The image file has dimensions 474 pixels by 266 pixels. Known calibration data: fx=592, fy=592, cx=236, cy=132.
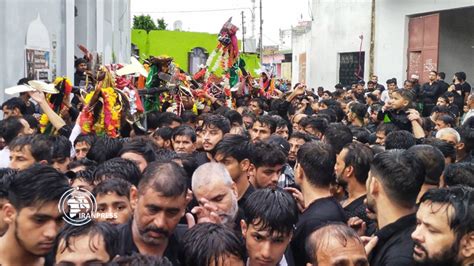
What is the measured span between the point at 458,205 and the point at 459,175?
1.62 meters

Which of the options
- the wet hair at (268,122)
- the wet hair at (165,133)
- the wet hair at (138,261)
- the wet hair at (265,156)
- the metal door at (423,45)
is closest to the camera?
the wet hair at (138,261)

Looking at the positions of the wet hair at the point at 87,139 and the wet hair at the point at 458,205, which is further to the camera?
the wet hair at the point at 87,139

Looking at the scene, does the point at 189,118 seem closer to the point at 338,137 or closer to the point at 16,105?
the point at 16,105

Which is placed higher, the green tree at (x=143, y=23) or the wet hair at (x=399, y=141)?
the green tree at (x=143, y=23)

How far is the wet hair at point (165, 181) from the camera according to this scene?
3.35 meters

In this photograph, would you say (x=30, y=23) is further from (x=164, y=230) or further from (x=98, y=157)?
(x=164, y=230)

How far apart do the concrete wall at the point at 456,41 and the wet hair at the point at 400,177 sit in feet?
54.0

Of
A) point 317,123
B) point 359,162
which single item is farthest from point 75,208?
point 317,123

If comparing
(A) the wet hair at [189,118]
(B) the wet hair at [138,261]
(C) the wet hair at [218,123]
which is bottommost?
(B) the wet hair at [138,261]

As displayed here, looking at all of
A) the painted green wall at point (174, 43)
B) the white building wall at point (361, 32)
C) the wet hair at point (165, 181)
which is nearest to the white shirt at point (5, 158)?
the wet hair at point (165, 181)

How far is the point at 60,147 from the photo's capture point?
5.58 metres

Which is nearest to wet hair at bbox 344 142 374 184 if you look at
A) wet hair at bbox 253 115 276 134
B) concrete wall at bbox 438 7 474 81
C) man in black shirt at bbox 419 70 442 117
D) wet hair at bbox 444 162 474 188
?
wet hair at bbox 444 162 474 188

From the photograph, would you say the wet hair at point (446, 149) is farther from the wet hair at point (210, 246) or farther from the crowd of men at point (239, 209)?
the wet hair at point (210, 246)

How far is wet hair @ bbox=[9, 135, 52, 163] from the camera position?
5.26 metres
